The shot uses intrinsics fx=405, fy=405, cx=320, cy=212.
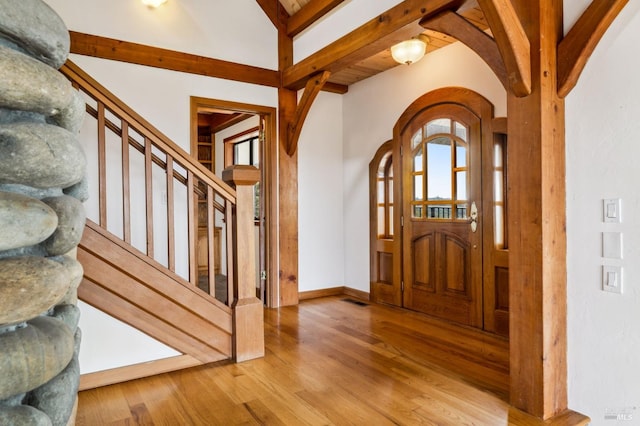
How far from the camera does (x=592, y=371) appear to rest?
77.7 inches

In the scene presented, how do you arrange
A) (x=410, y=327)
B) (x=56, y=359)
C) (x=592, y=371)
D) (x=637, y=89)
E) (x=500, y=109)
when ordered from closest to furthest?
(x=56, y=359)
(x=637, y=89)
(x=592, y=371)
(x=500, y=109)
(x=410, y=327)

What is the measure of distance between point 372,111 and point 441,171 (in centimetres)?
120

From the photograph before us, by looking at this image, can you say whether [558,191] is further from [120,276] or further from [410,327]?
[120,276]

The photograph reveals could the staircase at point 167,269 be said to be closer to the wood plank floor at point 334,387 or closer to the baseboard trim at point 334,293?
the wood plank floor at point 334,387

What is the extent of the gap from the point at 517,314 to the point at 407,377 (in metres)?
0.79

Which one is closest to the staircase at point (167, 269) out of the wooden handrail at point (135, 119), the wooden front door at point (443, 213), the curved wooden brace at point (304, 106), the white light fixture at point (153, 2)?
the wooden handrail at point (135, 119)

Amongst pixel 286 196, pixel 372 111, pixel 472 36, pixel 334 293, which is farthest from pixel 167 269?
pixel 372 111

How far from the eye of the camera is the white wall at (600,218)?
182 cm

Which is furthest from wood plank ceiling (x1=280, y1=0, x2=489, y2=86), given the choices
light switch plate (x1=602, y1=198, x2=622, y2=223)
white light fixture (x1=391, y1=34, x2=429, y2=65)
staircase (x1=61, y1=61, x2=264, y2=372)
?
staircase (x1=61, y1=61, x2=264, y2=372)

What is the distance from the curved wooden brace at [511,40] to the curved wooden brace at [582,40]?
174mm

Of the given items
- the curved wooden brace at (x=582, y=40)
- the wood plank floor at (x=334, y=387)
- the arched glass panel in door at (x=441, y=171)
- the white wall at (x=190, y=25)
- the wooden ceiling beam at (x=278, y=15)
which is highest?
the wooden ceiling beam at (x=278, y=15)

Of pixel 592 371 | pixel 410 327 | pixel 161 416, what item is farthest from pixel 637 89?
pixel 161 416

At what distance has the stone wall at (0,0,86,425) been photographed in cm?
84

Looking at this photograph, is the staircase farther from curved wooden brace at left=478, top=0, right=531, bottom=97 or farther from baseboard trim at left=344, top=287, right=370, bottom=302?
baseboard trim at left=344, top=287, right=370, bottom=302
